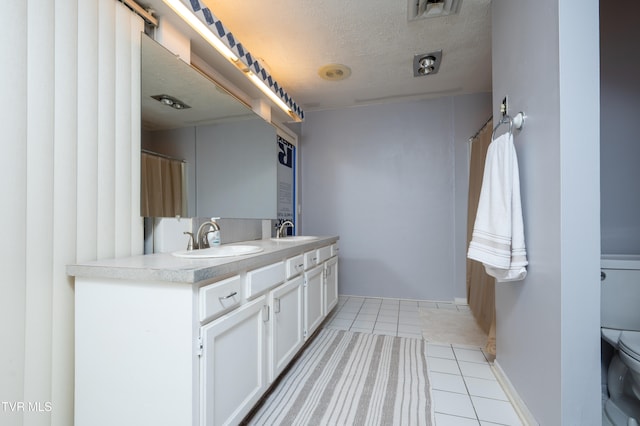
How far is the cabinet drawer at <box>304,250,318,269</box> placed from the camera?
188 cm

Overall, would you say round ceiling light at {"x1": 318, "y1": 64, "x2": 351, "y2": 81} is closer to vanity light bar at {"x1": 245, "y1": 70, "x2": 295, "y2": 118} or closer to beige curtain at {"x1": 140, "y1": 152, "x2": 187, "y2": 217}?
vanity light bar at {"x1": 245, "y1": 70, "x2": 295, "y2": 118}

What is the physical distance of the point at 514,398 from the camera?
1.35 m

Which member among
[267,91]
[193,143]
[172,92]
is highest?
[267,91]

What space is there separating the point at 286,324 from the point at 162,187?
39.6 inches

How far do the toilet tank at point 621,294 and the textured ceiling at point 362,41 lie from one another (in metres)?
1.65

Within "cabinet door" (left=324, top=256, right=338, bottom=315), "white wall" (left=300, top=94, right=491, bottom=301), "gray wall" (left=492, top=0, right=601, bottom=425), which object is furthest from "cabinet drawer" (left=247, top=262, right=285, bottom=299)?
"white wall" (left=300, top=94, right=491, bottom=301)

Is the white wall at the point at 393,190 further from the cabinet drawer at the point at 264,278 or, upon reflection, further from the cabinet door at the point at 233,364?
the cabinet door at the point at 233,364

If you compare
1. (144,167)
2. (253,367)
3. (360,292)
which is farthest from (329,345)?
(144,167)

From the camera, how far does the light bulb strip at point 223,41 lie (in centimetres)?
136

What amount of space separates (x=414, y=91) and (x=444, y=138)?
622 millimetres

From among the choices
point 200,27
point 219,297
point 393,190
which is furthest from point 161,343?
point 393,190

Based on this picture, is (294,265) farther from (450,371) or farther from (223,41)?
(223,41)

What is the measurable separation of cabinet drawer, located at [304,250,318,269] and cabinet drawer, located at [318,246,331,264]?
8 centimetres

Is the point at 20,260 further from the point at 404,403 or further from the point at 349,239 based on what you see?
the point at 349,239
